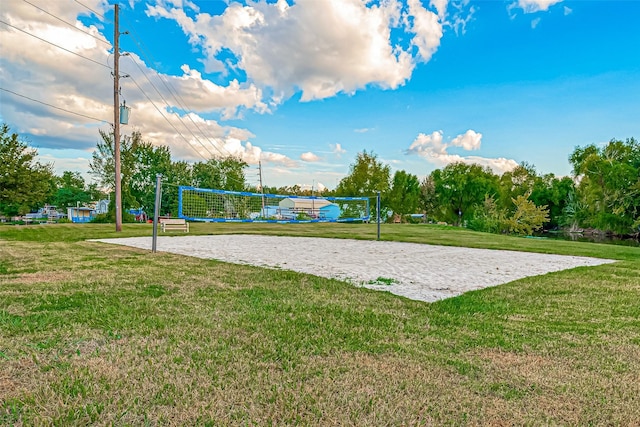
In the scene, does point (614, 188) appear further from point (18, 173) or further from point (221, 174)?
point (18, 173)

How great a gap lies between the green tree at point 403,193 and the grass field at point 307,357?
31.5 m

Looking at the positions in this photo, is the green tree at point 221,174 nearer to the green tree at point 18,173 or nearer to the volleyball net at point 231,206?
the green tree at point 18,173

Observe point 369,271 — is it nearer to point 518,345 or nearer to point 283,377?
point 518,345

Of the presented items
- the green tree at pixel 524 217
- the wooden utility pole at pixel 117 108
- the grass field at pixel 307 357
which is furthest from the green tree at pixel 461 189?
the grass field at pixel 307 357

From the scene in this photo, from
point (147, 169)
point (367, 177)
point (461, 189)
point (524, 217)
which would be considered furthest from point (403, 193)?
point (147, 169)

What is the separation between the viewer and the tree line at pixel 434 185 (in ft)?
77.4

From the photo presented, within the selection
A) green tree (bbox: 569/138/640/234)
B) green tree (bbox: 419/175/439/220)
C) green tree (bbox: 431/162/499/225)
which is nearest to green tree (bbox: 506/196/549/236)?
green tree (bbox: 569/138/640/234)

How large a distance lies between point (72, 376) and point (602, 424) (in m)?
2.62

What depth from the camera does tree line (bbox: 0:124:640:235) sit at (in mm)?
23598

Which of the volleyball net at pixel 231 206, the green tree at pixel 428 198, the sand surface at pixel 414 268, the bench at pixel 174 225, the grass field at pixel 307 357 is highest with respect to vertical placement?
the green tree at pixel 428 198

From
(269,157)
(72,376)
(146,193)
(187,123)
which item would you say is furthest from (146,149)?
(72,376)

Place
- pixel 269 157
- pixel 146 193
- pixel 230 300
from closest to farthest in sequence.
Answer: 1. pixel 230 300
2. pixel 146 193
3. pixel 269 157

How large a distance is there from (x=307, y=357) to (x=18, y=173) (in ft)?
84.4

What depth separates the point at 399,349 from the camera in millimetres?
2420
